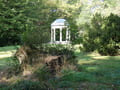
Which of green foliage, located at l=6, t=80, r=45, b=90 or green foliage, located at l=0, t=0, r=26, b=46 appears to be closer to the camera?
green foliage, located at l=6, t=80, r=45, b=90

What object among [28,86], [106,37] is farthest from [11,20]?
[28,86]

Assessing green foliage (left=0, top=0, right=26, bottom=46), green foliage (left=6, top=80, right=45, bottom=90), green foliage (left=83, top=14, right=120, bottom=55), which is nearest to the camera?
green foliage (left=6, top=80, right=45, bottom=90)

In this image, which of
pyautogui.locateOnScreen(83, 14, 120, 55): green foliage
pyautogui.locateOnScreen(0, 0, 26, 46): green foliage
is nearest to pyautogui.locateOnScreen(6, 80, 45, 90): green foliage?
pyautogui.locateOnScreen(83, 14, 120, 55): green foliage

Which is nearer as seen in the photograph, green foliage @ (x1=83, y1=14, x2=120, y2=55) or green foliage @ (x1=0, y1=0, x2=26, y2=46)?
green foliage @ (x1=83, y1=14, x2=120, y2=55)

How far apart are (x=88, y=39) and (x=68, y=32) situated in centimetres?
489

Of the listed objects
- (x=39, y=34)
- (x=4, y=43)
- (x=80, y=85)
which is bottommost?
(x=4, y=43)

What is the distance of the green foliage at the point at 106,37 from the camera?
29.0 ft

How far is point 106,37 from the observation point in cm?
892

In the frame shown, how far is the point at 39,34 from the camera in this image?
4742 mm

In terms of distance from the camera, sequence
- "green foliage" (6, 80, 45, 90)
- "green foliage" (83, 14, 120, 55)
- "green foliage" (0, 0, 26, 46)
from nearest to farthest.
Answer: "green foliage" (6, 80, 45, 90) → "green foliage" (83, 14, 120, 55) → "green foliage" (0, 0, 26, 46)

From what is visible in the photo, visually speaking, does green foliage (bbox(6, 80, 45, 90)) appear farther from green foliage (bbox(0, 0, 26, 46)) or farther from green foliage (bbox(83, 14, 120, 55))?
green foliage (bbox(0, 0, 26, 46))

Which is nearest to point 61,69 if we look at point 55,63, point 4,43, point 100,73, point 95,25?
point 55,63

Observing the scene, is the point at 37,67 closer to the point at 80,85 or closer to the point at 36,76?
the point at 36,76

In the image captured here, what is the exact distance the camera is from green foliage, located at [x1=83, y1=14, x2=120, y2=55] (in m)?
8.84
